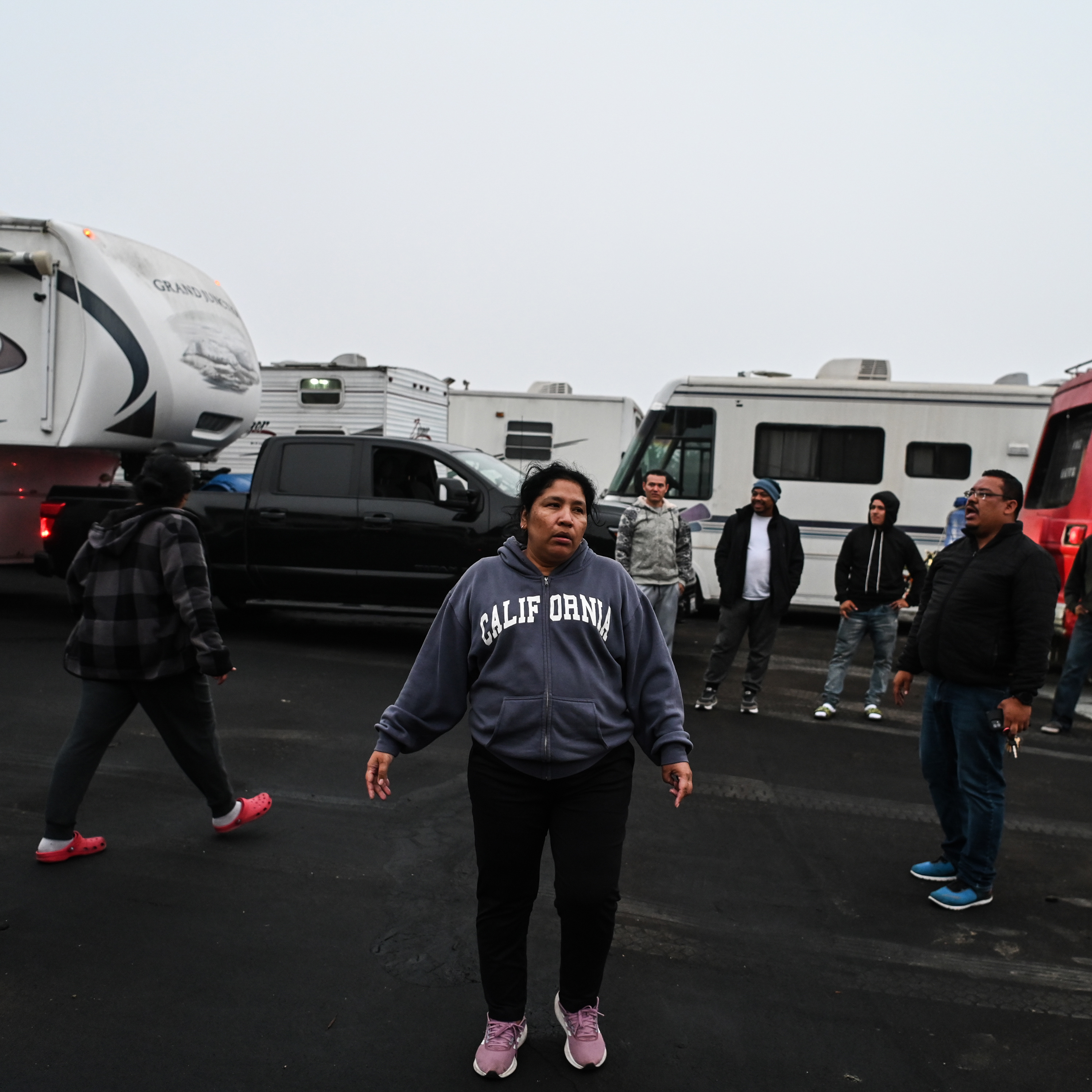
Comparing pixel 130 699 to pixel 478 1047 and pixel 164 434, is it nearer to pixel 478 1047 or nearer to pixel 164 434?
pixel 478 1047

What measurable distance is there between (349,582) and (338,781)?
12.8 feet

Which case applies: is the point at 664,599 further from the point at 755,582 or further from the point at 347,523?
the point at 347,523

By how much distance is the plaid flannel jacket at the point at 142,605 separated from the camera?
4.02m

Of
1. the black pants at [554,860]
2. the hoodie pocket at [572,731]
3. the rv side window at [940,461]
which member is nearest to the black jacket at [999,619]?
the black pants at [554,860]

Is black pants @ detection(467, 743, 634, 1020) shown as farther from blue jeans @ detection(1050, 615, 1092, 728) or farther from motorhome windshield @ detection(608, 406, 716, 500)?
motorhome windshield @ detection(608, 406, 716, 500)

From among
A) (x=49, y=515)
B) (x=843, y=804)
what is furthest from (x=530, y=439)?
(x=843, y=804)

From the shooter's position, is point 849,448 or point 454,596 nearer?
point 454,596

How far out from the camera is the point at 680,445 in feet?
38.5

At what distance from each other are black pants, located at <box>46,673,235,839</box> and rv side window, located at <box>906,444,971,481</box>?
9678 mm

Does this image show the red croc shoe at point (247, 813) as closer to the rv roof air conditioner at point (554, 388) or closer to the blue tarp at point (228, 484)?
the blue tarp at point (228, 484)

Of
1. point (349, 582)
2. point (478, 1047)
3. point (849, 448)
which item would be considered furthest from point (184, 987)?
point (849, 448)

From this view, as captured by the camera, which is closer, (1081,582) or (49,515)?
(1081,582)

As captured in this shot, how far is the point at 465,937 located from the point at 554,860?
1.03m

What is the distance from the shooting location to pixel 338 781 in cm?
527
